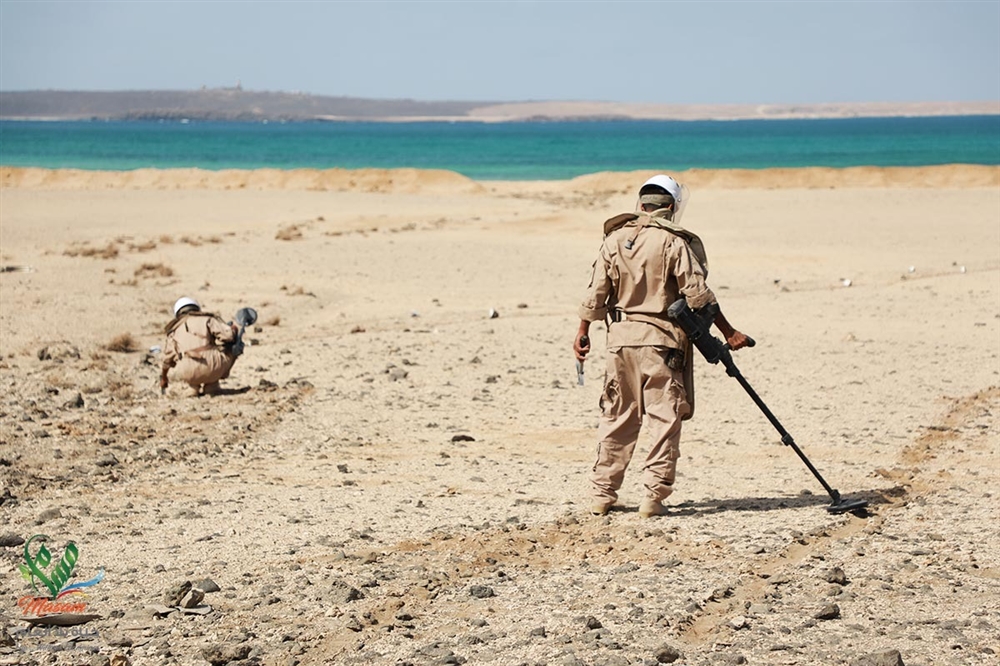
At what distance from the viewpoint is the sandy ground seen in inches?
211

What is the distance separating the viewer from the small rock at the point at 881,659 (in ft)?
15.8

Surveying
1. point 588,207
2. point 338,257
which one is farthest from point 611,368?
point 588,207

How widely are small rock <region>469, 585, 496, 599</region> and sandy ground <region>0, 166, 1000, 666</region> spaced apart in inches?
0.5

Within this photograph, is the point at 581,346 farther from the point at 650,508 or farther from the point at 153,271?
the point at 153,271

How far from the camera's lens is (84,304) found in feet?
54.0

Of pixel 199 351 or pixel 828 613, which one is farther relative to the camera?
pixel 199 351

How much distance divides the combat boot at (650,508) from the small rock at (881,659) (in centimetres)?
217

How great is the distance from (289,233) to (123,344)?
491 inches

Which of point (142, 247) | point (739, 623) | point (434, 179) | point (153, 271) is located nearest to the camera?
point (739, 623)

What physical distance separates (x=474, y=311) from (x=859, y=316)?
14.6 feet

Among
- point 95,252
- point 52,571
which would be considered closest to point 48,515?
point 52,571

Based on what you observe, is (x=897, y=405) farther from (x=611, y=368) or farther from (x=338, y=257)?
(x=338, y=257)

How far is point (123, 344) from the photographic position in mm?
13539

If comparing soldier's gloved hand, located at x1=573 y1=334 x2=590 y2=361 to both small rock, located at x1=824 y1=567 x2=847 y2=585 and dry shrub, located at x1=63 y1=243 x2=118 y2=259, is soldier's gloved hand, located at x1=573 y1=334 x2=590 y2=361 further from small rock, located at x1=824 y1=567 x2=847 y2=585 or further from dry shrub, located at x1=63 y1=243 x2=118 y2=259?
dry shrub, located at x1=63 y1=243 x2=118 y2=259
